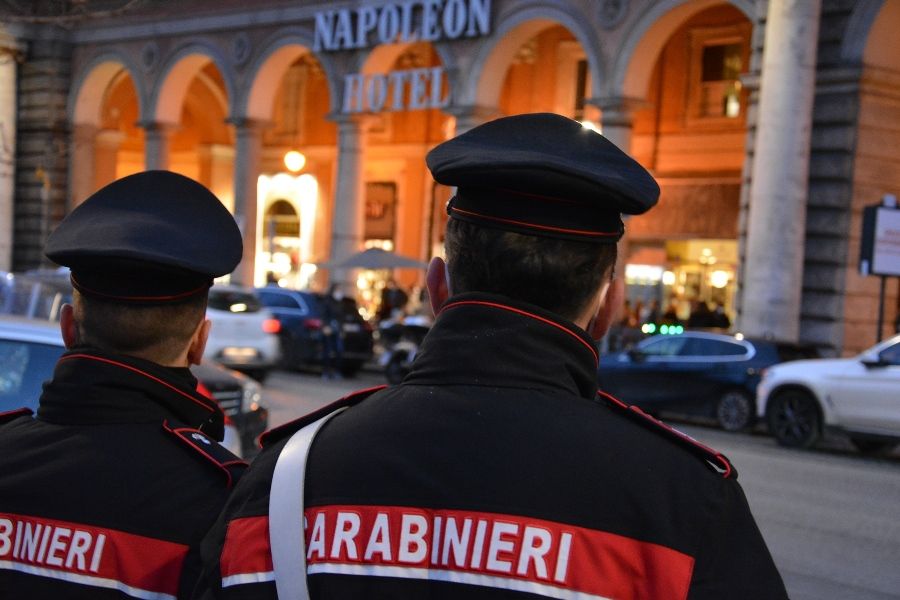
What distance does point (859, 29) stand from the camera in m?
21.5

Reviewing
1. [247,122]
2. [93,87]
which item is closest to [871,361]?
[247,122]

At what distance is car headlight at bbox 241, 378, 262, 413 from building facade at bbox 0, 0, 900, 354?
13.0ft

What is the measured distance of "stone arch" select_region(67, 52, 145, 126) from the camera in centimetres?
3733

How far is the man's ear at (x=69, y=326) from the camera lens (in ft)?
9.20

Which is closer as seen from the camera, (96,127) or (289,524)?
(289,524)

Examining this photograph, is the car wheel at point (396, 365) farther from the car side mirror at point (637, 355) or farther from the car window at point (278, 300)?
the car side mirror at point (637, 355)

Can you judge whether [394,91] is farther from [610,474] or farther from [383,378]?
[610,474]

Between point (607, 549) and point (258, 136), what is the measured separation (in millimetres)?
32895

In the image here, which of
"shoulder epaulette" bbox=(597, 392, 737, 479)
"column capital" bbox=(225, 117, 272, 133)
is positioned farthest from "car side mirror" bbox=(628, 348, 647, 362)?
"shoulder epaulette" bbox=(597, 392, 737, 479)

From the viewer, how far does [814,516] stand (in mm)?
10789

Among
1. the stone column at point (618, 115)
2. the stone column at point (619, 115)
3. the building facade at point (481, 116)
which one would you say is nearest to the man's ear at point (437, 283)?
the building facade at point (481, 116)

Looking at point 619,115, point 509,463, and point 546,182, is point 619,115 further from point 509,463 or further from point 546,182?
point 509,463

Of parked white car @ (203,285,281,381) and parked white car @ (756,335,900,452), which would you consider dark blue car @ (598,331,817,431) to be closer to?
parked white car @ (756,335,900,452)

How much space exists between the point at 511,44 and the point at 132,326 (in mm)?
26240
